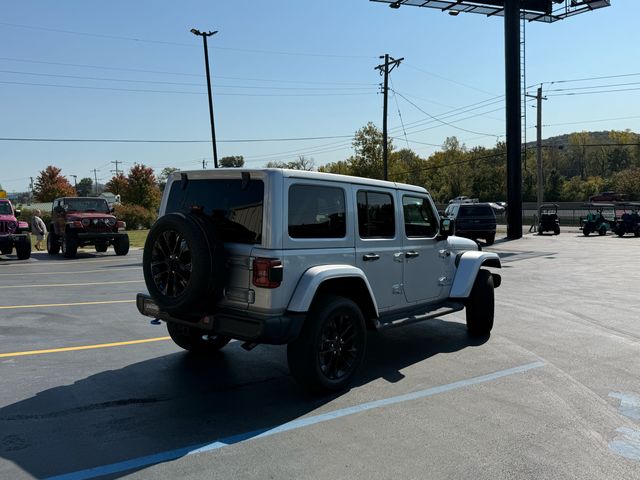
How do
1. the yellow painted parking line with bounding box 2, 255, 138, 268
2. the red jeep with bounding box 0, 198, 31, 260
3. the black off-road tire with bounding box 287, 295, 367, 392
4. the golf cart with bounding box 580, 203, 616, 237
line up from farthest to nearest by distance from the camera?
1. the golf cart with bounding box 580, 203, 616, 237
2. the red jeep with bounding box 0, 198, 31, 260
3. the yellow painted parking line with bounding box 2, 255, 138, 268
4. the black off-road tire with bounding box 287, 295, 367, 392

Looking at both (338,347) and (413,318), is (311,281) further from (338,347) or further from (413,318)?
(413,318)

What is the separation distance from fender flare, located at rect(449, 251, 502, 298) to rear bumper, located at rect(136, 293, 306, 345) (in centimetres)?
291

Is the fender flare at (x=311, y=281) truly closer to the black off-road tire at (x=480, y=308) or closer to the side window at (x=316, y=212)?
the side window at (x=316, y=212)

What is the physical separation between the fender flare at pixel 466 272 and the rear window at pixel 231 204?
126 inches

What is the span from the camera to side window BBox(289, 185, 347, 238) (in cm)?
465

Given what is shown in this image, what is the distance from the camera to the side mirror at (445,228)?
6.51 m

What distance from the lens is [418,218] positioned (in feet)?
20.5

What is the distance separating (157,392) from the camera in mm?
4770

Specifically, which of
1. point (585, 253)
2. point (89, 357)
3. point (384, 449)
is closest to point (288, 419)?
point (384, 449)

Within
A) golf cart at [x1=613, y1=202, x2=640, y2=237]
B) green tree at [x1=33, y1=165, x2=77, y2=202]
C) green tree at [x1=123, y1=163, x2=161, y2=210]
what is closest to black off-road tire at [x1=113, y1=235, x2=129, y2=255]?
golf cart at [x1=613, y1=202, x2=640, y2=237]

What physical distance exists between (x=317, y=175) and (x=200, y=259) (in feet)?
4.35

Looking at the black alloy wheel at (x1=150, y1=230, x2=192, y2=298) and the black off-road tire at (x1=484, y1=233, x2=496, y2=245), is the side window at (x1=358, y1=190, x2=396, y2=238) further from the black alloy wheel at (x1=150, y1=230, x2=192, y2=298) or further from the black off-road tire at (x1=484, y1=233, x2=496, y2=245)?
the black off-road tire at (x1=484, y1=233, x2=496, y2=245)

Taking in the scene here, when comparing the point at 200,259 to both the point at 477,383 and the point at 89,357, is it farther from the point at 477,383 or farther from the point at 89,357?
the point at 477,383

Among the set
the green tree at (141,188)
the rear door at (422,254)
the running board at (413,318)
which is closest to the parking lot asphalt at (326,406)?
the running board at (413,318)
